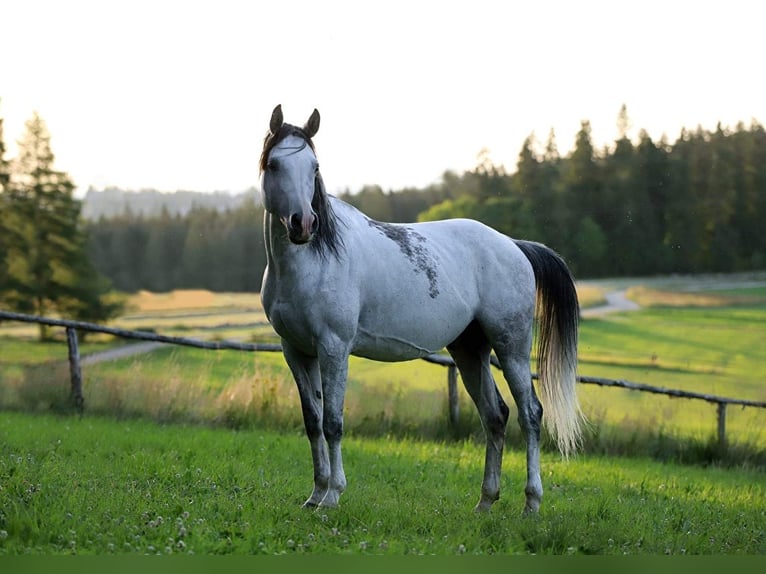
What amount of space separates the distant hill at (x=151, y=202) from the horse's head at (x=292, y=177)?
10611 millimetres

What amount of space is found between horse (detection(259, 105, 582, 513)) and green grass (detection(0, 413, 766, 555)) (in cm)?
47

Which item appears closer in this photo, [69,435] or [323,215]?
[323,215]

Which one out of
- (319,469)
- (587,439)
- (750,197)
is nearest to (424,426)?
(587,439)

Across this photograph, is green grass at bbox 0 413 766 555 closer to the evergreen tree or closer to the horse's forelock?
the horse's forelock

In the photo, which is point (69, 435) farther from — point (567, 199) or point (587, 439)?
point (567, 199)

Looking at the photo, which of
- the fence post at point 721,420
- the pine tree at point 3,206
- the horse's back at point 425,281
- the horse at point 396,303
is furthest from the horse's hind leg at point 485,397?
the pine tree at point 3,206

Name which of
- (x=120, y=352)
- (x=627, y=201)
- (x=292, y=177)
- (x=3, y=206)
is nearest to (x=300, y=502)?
(x=292, y=177)

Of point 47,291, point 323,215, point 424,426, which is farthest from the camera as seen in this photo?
point 47,291

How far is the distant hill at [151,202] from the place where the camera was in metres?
15.0

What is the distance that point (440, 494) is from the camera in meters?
5.84

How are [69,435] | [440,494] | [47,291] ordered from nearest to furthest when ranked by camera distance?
[440,494]
[69,435]
[47,291]

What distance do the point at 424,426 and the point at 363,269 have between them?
5.02m

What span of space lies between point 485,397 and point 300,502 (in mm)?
1444

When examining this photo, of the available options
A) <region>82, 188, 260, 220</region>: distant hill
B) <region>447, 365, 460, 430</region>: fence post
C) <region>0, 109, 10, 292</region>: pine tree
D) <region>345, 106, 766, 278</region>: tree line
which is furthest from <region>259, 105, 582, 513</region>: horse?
<region>0, 109, 10, 292</region>: pine tree
